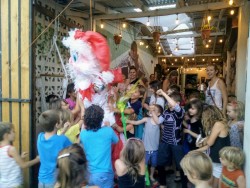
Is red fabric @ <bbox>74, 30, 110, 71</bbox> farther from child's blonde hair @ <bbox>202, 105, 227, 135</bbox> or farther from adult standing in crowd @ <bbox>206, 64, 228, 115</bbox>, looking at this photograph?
adult standing in crowd @ <bbox>206, 64, 228, 115</bbox>

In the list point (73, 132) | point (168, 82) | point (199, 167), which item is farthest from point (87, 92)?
point (168, 82)

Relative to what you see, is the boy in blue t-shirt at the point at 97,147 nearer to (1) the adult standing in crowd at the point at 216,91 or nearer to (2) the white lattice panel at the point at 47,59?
(2) the white lattice panel at the point at 47,59

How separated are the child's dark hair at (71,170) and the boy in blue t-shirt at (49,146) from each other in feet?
2.33

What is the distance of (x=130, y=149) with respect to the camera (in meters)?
2.21

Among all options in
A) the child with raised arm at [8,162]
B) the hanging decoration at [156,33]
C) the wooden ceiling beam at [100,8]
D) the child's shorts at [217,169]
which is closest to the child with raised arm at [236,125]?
the child's shorts at [217,169]

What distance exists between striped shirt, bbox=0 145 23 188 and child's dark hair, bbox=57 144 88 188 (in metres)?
0.99

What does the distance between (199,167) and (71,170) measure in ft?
3.21

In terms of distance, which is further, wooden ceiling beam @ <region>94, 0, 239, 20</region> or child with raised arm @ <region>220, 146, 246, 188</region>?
wooden ceiling beam @ <region>94, 0, 239, 20</region>

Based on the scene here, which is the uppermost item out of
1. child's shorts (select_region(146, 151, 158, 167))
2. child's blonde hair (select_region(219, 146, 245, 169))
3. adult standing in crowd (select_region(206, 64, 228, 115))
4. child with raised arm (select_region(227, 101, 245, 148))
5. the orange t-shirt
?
adult standing in crowd (select_region(206, 64, 228, 115))

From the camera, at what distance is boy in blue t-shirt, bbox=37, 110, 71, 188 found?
8.01ft

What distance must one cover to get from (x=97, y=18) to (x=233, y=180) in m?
5.16

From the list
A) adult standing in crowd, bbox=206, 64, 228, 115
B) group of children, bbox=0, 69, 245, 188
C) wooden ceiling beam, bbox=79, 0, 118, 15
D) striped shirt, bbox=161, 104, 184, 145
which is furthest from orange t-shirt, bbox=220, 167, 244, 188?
wooden ceiling beam, bbox=79, 0, 118, 15

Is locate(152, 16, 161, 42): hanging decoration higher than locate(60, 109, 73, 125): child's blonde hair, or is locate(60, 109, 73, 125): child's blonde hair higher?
locate(152, 16, 161, 42): hanging decoration

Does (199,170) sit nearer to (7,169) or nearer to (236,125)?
(236,125)
